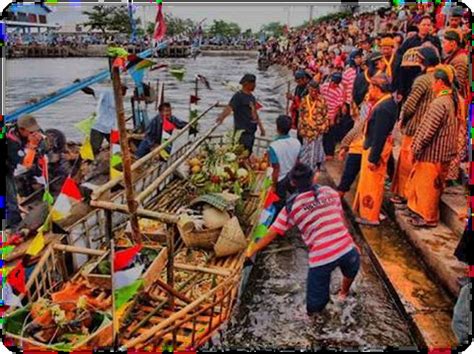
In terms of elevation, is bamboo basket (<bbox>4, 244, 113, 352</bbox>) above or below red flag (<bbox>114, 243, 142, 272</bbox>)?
below

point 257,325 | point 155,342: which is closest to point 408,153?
point 257,325

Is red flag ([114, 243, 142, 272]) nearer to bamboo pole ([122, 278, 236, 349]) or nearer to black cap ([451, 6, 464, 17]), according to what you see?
bamboo pole ([122, 278, 236, 349])

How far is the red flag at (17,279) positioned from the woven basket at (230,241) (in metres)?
1.80

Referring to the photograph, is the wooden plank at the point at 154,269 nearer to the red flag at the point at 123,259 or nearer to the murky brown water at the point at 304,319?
the red flag at the point at 123,259

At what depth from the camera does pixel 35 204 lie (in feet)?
19.7

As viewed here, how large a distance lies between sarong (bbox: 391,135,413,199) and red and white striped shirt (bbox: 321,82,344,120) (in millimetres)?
1865

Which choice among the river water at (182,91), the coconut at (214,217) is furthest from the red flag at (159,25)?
the river water at (182,91)

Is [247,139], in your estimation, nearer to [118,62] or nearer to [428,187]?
[428,187]

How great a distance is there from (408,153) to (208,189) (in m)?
2.28

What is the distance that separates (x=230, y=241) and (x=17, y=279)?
6.39 ft

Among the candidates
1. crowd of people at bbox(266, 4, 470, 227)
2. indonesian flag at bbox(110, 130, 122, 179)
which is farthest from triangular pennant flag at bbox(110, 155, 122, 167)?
crowd of people at bbox(266, 4, 470, 227)

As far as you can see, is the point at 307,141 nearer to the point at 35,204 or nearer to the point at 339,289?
the point at 339,289

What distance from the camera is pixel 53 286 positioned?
4215 mm

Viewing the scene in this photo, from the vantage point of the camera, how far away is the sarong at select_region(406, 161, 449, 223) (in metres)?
4.95
